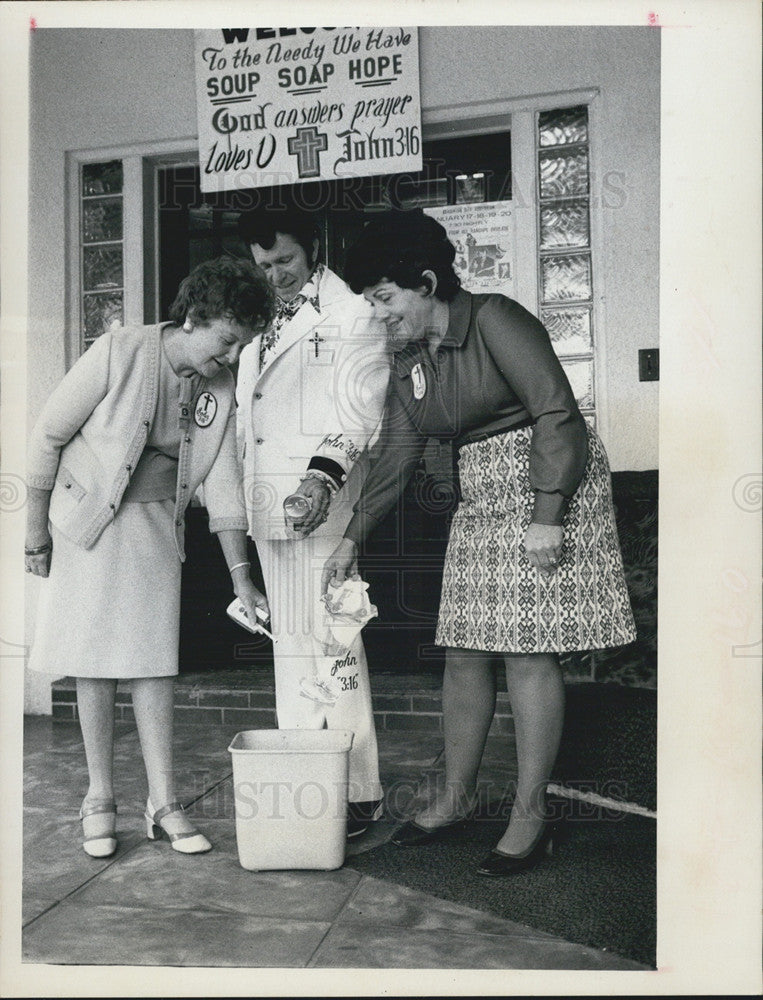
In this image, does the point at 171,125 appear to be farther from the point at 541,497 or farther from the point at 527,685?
the point at 527,685

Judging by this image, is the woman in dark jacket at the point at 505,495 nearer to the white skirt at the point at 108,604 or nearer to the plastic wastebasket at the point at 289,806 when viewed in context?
the plastic wastebasket at the point at 289,806

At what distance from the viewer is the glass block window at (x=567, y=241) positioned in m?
2.92

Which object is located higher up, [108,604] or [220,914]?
[108,604]

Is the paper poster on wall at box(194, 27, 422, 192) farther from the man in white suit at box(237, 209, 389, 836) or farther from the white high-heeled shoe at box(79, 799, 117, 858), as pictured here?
the white high-heeled shoe at box(79, 799, 117, 858)

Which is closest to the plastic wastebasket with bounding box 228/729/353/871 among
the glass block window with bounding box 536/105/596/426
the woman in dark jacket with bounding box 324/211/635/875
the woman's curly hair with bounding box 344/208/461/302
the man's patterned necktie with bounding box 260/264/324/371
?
the woman in dark jacket with bounding box 324/211/635/875

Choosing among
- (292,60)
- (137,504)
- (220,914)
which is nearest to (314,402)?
(137,504)

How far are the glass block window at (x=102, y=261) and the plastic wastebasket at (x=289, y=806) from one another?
53.8 inches

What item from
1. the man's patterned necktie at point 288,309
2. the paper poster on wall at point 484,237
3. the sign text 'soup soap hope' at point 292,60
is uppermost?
the sign text 'soup soap hope' at point 292,60

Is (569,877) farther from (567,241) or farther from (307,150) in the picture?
(307,150)

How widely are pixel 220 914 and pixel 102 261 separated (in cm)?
191

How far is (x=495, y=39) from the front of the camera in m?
2.56

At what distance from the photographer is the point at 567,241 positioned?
294cm

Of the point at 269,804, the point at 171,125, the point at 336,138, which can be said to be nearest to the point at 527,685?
the point at 269,804

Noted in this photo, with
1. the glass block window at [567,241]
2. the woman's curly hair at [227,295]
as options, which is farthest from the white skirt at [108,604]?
the glass block window at [567,241]
